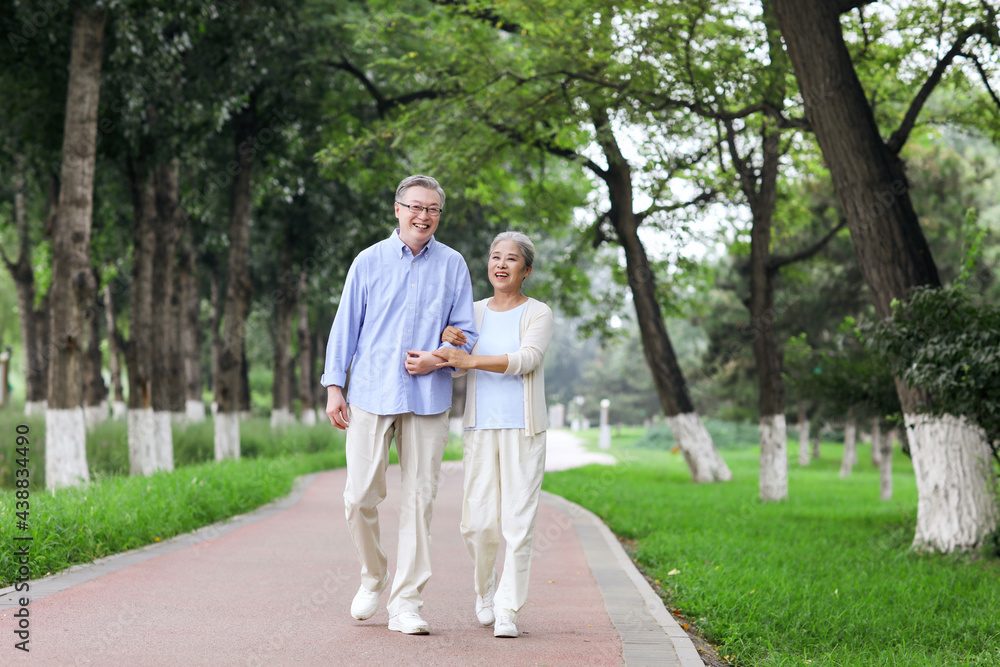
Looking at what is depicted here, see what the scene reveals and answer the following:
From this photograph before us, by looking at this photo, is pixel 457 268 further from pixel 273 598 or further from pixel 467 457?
pixel 273 598

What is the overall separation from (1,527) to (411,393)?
3012 millimetres

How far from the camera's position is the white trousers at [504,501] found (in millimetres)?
4562

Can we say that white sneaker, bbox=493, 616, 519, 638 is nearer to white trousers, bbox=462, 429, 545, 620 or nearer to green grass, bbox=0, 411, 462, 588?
white trousers, bbox=462, 429, 545, 620

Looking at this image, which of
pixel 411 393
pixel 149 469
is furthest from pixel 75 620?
pixel 149 469

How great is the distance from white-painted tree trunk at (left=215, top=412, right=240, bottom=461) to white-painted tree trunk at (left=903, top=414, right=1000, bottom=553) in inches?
437

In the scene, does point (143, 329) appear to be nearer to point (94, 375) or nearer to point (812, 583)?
point (812, 583)

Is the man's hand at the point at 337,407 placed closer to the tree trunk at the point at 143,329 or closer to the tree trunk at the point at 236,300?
the tree trunk at the point at 143,329

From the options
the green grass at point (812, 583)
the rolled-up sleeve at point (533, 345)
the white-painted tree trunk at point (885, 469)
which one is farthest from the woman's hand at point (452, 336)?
the white-painted tree trunk at point (885, 469)

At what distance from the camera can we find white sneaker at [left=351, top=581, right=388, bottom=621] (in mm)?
4695

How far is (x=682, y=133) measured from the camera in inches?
511

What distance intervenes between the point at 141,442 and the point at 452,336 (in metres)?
9.59

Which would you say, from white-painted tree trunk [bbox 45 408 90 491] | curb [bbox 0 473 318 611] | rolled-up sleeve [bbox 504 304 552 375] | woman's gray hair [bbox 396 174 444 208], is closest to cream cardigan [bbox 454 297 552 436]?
rolled-up sleeve [bbox 504 304 552 375]

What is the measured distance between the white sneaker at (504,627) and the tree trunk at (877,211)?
5162 millimetres

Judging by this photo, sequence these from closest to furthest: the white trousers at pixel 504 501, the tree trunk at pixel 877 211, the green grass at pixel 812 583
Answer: the white trousers at pixel 504 501
the green grass at pixel 812 583
the tree trunk at pixel 877 211
